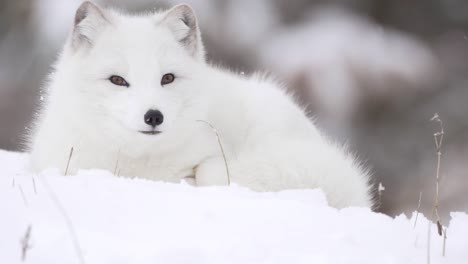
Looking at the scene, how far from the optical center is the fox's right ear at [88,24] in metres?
3.87

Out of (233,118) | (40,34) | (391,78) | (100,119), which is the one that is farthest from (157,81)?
(40,34)

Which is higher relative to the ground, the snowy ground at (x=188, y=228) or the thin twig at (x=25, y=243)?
the snowy ground at (x=188, y=228)

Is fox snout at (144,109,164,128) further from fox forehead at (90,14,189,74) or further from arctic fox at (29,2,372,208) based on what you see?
fox forehead at (90,14,189,74)

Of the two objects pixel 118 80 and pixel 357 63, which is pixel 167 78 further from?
pixel 357 63

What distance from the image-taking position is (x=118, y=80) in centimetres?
366

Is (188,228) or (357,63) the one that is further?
(357,63)

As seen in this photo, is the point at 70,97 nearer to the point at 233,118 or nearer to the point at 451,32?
the point at 233,118

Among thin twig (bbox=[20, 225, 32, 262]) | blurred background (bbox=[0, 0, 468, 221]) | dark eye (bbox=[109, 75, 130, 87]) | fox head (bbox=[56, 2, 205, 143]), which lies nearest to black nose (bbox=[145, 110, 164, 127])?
fox head (bbox=[56, 2, 205, 143])

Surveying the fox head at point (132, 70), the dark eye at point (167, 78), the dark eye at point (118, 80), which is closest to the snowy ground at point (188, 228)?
the fox head at point (132, 70)

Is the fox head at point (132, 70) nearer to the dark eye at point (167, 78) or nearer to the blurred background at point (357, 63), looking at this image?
the dark eye at point (167, 78)

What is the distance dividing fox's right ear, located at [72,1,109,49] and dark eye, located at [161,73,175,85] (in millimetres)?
484

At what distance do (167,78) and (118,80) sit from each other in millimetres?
285

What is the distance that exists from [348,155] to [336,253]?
2.27 metres

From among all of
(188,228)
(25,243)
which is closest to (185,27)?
(188,228)
